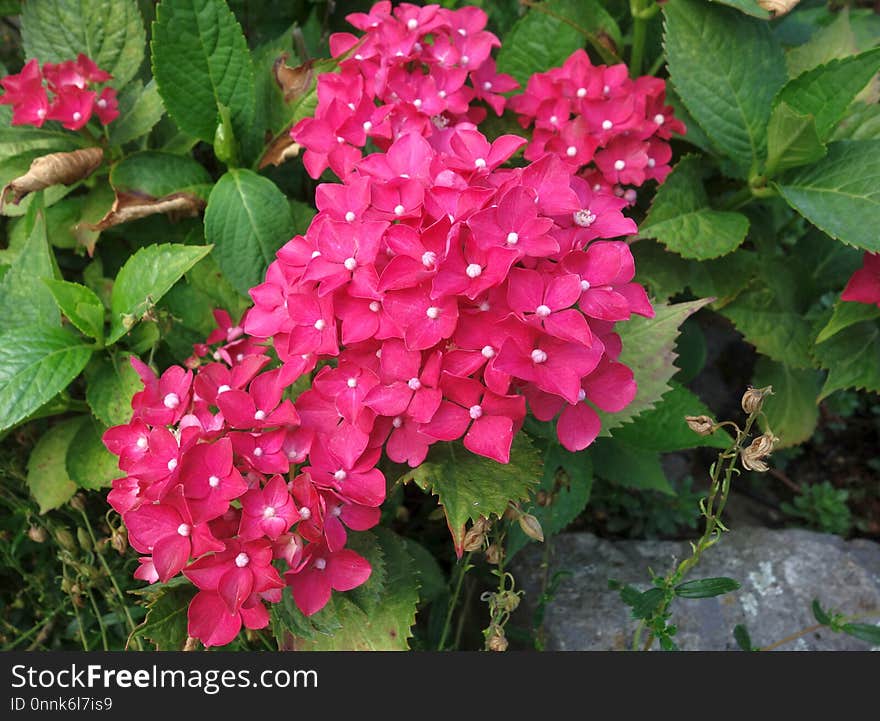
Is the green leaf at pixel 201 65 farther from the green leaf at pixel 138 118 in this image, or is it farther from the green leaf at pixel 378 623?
the green leaf at pixel 378 623

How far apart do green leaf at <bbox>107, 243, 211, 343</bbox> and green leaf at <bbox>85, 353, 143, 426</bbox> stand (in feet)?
0.18

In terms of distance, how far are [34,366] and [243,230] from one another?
0.44m

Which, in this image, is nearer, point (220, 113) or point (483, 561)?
point (220, 113)

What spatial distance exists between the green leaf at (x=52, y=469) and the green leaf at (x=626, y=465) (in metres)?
1.08

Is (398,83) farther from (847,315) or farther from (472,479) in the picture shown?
(847,315)

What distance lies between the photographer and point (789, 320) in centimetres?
183

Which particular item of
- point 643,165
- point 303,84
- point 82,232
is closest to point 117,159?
point 82,232

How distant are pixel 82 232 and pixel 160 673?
0.91 meters

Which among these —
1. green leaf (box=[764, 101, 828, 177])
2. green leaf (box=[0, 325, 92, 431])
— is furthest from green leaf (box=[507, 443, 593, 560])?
green leaf (box=[0, 325, 92, 431])

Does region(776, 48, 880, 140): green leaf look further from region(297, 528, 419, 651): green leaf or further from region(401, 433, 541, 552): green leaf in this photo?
region(297, 528, 419, 651): green leaf

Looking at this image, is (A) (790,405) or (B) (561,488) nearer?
(B) (561,488)

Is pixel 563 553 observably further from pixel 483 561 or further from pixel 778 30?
pixel 778 30

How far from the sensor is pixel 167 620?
1.25 m

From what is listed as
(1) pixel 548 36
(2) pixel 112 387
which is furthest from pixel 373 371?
(1) pixel 548 36
